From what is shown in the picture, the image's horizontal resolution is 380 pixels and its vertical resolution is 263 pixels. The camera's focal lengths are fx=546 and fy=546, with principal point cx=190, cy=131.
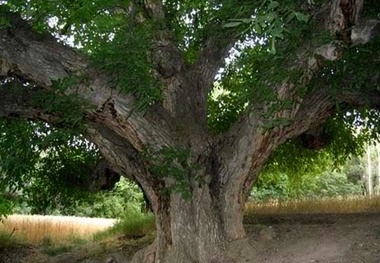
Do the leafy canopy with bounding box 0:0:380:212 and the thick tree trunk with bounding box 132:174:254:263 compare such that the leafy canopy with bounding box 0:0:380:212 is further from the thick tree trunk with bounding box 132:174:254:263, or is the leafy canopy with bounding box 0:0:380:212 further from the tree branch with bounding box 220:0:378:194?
the thick tree trunk with bounding box 132:174:254:263

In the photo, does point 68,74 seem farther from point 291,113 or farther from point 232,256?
point 232,256

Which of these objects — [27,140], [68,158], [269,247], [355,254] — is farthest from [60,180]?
[355,254]

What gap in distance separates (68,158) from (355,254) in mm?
4819

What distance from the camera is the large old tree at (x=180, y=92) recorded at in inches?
211

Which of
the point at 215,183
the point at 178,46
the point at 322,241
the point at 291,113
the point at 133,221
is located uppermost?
the point at 178,46

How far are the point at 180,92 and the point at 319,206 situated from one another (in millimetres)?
4267

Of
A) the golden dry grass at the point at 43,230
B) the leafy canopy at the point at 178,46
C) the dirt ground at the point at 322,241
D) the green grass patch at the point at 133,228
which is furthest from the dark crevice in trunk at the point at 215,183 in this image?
the golden dry grass at the point at 43,230

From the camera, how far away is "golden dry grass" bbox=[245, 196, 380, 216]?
9492mm

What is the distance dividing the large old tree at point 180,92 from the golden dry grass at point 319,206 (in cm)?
303

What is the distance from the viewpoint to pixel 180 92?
22.2 feet

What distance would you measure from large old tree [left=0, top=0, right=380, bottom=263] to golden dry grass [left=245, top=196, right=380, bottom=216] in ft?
9.95

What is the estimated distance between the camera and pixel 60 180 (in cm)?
900

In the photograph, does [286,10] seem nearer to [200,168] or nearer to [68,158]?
[200,168]

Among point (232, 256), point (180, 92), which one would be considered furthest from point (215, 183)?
point (180, 92)
